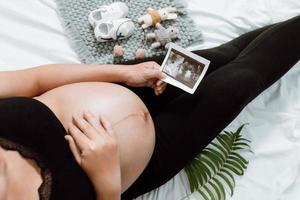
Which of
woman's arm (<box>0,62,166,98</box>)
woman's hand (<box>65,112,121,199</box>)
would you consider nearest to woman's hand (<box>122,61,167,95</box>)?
woman's arm (<box>0,62,166,98</box>)

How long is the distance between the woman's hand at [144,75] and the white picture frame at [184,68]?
2 cm

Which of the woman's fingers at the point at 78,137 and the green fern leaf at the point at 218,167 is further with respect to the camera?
the green fern leaf at the point at 218,167

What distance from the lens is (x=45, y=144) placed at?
862 millimetres

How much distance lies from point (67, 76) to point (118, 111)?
0.19 m

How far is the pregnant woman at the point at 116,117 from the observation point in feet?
2.78

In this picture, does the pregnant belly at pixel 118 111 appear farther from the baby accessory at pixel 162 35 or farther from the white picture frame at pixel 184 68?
the baby accessory at pixel 162 35

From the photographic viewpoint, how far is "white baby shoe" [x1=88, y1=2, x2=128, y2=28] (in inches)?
52.9

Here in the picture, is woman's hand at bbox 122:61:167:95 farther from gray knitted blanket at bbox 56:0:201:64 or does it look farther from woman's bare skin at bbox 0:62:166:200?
gray knitted blanket at bbox 56:0:201:64

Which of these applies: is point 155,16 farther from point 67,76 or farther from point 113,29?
point 67,76

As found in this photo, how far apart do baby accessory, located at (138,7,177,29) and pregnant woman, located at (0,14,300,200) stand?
0.74 ft

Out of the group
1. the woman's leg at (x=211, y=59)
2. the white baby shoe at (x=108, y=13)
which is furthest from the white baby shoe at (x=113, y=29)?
the woman's leg at (x=211, y=59)

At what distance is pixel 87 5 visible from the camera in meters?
1.40

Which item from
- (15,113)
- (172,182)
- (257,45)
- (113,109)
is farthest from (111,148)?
(257,45)

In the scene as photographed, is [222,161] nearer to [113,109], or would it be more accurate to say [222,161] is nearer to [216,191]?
[216,191]
